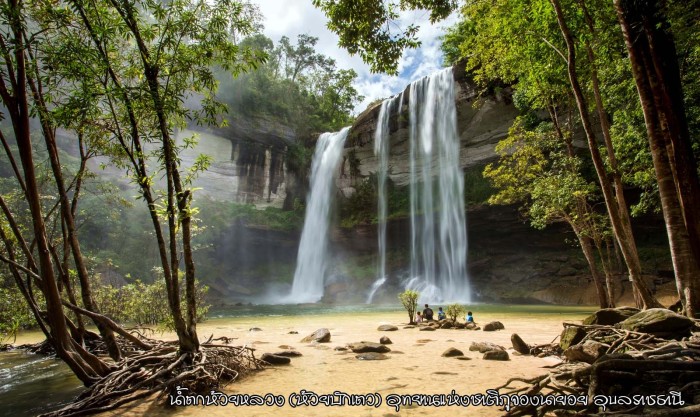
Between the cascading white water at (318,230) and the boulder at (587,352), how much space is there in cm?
3025

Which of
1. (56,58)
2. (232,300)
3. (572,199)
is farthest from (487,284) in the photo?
(56,58)

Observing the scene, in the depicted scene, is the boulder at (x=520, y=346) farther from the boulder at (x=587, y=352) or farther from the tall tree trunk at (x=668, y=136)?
the tall tree trunk at (x=668, y=136)

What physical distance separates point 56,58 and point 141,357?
4.38 metres

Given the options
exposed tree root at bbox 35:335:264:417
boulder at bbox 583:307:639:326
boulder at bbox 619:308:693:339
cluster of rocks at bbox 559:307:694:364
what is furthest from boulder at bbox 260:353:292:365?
boulder at bbox 619:308:693:339

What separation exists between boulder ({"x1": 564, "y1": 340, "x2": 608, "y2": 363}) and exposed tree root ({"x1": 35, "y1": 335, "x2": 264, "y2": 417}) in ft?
16.4

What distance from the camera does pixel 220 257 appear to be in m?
38.4

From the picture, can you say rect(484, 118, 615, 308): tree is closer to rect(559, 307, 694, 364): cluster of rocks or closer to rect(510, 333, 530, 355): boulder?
rect(510, 333, 530, 355): boulder

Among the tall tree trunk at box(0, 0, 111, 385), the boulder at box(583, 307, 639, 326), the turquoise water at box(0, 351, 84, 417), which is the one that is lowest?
the turquoise water at box(0, 351, 84, 417)

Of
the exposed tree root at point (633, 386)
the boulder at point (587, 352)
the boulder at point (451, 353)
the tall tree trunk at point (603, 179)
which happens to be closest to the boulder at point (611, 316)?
the boulder at point (587, 352)

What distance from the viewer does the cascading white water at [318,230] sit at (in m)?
34.8

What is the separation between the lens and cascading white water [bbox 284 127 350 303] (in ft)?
114

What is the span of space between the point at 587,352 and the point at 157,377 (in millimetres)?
5963

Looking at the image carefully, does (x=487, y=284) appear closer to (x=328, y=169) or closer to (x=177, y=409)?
(x=328, y=169)

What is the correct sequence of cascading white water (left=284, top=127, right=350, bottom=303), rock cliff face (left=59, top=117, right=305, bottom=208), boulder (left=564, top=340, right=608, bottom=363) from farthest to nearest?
rock cliff face (left=59, top=117, right=305, bottom=208), cascading white water (left=284, top=127, right=350, bottom=303), boulder (left=564, top=340, right=608, bottom=363)
